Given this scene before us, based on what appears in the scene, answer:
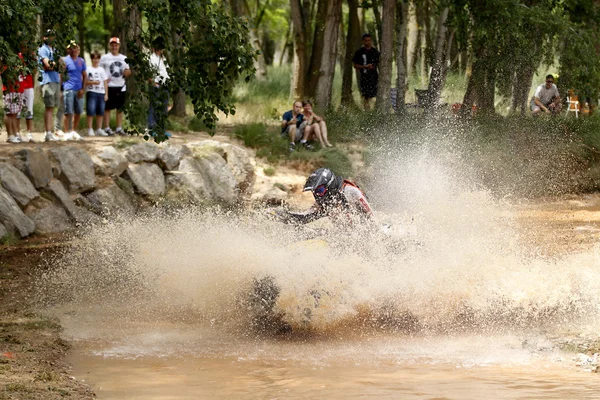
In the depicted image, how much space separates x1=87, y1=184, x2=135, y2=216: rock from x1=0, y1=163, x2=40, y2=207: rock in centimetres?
129

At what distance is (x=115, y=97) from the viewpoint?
1778 cm

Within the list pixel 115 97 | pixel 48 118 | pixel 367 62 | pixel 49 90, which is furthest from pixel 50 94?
pixel 367 62

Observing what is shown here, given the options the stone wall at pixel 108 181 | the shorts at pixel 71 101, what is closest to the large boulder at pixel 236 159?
the stone wall at pixel 108 181

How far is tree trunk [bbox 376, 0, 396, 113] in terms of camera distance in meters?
22.1

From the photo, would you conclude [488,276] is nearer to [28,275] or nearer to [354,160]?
[28,275]

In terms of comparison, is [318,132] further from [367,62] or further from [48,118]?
[48,118]

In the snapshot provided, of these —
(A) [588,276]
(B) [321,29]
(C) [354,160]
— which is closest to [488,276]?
(A) [588,276]

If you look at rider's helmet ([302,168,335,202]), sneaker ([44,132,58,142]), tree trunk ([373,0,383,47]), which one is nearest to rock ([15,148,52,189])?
sneaker ([44,132,58,142])

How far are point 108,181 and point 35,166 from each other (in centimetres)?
162

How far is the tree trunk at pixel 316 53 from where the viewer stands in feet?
77.4

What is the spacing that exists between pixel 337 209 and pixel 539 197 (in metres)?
11.2

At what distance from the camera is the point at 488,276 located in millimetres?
10641

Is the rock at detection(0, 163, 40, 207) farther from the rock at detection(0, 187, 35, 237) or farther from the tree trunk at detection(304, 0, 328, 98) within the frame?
the tree trunk at detection(304, 0, 328, 98)

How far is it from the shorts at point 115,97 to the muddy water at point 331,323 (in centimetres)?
529
